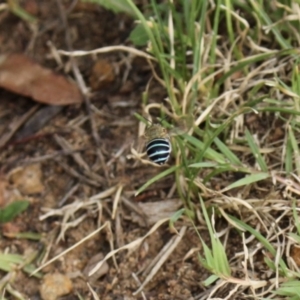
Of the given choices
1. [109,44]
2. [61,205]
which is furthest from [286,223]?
[109,44]

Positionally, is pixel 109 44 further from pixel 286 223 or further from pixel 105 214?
pixel 286 223

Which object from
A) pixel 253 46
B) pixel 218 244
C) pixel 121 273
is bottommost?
pixel 121 273

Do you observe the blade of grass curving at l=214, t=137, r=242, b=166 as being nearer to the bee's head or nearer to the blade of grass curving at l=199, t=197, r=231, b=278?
the bee's head

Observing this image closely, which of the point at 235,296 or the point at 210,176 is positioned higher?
the point at 210,176

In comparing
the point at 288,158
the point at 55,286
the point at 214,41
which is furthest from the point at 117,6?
the point at 55,286

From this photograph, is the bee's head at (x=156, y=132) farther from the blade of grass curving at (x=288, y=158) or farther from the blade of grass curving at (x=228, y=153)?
the blade of grass curving at (x=288, y=158)

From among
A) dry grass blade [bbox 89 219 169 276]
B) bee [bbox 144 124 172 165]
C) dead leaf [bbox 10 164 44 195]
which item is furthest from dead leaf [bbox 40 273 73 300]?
bee [bbox 144 124 172 165]

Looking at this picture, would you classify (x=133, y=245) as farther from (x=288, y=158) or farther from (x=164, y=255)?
(x=288, y=158)
